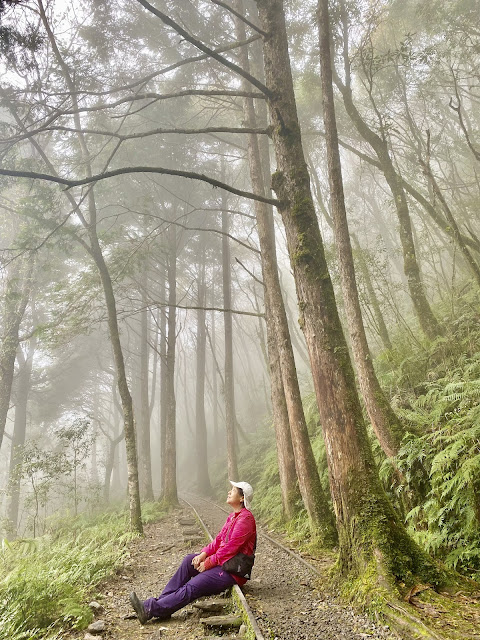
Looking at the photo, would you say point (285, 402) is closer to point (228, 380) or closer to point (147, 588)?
point (147, 588)

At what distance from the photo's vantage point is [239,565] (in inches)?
173

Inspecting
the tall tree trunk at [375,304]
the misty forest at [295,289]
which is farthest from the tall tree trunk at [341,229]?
the tall tree trunk at [375,304]

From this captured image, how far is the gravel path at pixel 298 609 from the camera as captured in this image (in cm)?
344

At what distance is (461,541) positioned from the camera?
4.25 m

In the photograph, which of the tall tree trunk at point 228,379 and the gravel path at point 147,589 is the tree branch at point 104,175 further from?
the tall tree trunk at point 228,379

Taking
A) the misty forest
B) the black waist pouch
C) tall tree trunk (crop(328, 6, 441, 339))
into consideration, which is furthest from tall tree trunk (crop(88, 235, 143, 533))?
tall tree trunk (crop(328, 6, 441, 339))

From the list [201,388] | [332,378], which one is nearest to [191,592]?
[332,378]

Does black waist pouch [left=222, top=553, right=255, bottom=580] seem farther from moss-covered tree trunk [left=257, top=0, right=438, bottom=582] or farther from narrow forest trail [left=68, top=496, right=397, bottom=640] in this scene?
moss-covered tree trunk [left=257, top=0, right=438, bottom=582]

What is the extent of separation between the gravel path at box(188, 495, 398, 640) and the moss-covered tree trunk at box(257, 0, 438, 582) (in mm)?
468

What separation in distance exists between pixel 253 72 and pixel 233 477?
541 inches

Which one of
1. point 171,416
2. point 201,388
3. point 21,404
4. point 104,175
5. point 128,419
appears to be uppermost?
point 21,404

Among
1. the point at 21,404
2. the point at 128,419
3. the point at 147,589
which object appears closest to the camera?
the point at 147,589

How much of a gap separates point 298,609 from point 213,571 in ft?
3.24

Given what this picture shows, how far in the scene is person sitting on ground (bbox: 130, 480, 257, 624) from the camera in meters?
4.27
